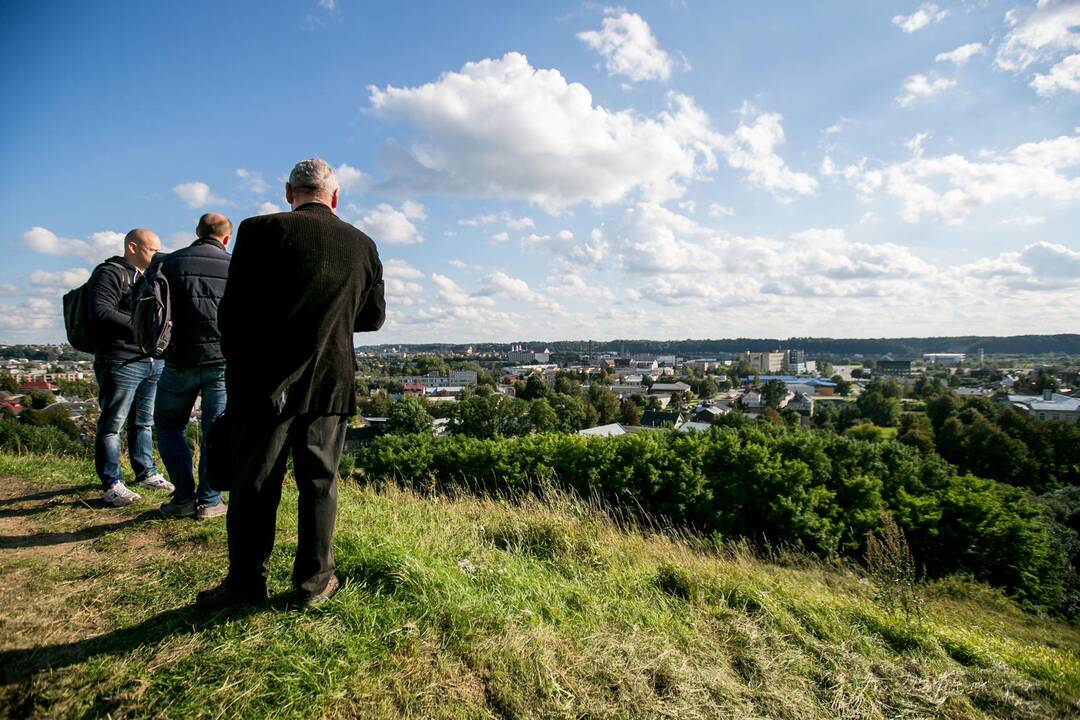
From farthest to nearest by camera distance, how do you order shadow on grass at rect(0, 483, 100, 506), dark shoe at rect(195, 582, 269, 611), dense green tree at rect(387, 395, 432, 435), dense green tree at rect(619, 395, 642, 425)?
dense green tree at rect(619, 395, 642, 425) → dense green tree at rect(387, 395, 432, 435) → shadow on grass at rect(0, 483, 100, 506) → dark shoe at rect(195, 582, 269, 611)

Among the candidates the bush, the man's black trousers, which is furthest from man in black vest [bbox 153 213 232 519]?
the bush

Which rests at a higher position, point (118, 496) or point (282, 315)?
point (282, 315)

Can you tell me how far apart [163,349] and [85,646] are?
208 cm

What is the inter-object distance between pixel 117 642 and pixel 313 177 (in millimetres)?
2209

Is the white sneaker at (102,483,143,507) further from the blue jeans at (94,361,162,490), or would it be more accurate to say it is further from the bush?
the bush

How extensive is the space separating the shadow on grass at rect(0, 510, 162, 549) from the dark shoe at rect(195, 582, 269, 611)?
1652 millimetres

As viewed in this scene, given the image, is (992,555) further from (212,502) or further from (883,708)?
(212,502)

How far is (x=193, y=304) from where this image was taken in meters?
3.56

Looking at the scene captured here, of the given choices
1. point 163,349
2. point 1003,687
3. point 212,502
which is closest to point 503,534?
point 212,502

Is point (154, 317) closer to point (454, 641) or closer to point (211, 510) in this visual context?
point (211, 510)

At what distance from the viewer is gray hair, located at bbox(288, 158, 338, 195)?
102 inches

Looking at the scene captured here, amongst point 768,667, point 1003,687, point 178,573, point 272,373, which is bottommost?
point 1003,687

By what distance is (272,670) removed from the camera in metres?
2.00

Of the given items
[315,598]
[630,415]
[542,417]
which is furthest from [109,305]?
[630,415]
